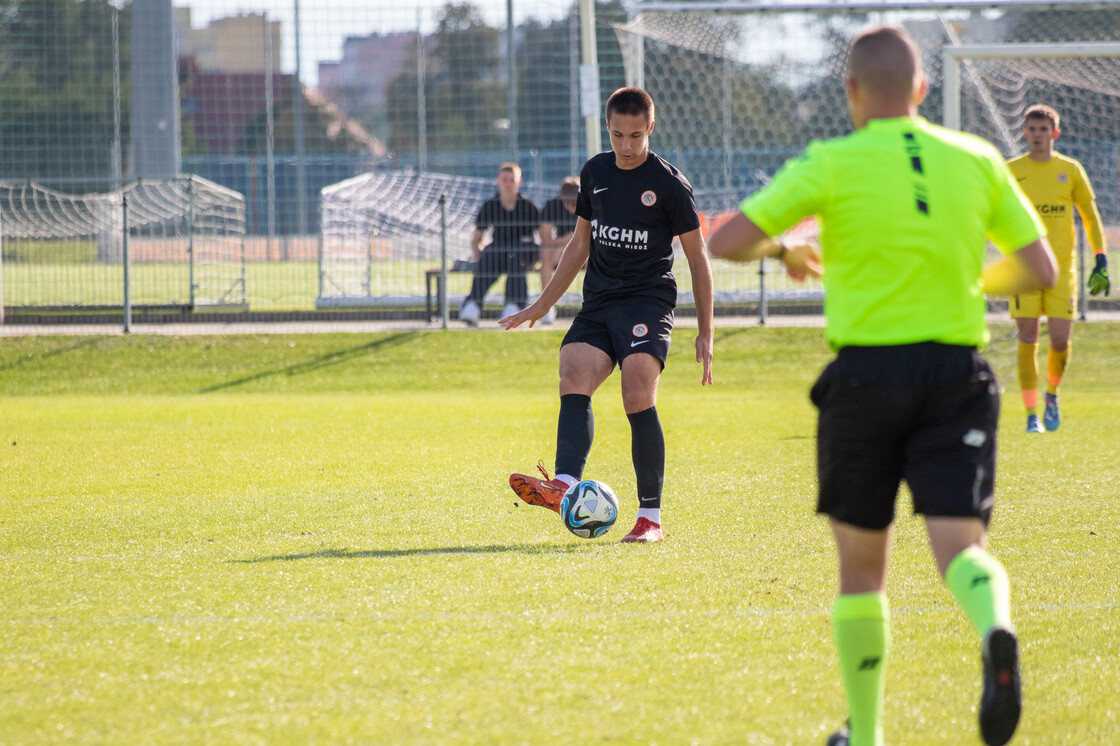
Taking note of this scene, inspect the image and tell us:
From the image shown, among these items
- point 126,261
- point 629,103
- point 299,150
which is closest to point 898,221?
point 629,103

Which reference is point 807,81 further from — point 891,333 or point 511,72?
point 891,333

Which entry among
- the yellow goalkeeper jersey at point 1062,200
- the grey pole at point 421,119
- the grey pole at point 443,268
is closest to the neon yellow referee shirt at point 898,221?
the yellow goalkeeper jersey at point 1062,200

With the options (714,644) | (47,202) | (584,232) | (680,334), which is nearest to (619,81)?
(680,334)

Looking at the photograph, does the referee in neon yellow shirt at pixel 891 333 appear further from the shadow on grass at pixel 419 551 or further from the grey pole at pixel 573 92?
the grey pole at pixel 573 92

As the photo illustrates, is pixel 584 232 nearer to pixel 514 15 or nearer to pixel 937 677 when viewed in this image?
pixel 937 677

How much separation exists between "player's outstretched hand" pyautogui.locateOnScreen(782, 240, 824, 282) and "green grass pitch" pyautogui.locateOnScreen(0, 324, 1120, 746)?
1.19 metres

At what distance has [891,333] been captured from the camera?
301 cm

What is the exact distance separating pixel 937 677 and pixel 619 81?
19006 mm

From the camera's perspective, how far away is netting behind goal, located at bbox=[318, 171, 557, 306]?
18781mm

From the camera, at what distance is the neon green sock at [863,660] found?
300 cm

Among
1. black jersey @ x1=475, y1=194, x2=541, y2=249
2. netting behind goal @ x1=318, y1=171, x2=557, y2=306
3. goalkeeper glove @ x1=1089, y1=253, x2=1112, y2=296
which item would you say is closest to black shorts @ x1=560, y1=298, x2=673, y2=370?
goalkeeper glove @ x1=1089, y1=253, x2=1112, y2=296

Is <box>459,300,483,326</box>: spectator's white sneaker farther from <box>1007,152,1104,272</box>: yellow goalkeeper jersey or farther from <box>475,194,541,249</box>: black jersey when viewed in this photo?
<box>1007,152,1104,272</box>: yellow goalkeeper jersey

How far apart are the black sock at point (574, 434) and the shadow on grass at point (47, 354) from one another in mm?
10786

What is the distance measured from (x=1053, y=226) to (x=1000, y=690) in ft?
26.7
